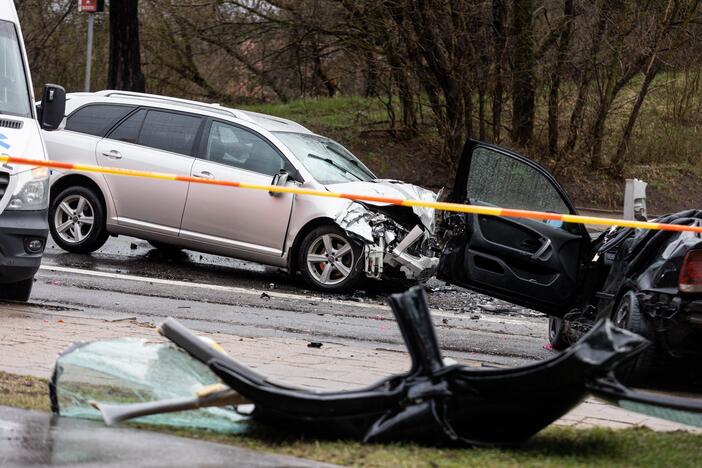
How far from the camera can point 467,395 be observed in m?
4.48

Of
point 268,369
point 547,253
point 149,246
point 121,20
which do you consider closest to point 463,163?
point 547,253

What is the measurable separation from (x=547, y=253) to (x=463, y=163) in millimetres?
924

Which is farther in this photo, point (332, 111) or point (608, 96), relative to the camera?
point (332, 111)

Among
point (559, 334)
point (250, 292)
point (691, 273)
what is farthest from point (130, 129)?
point (691, 273)

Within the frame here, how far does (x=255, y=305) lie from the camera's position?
10.5m

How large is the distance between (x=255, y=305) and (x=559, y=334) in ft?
9.95

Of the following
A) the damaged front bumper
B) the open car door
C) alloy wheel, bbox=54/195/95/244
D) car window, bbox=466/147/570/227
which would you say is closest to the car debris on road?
the open car door

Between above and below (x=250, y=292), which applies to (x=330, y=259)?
above

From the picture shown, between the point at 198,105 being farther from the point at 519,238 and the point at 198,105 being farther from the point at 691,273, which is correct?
the point at 691,273

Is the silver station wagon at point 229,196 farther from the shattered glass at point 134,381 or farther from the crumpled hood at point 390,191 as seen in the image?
the shattered glass at point 134,381

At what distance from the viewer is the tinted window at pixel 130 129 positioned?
1255 cm

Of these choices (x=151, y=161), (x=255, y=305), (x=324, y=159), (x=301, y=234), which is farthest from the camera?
(x=324, y=159)

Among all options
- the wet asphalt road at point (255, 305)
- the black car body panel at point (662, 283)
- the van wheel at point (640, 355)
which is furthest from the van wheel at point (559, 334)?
the van wheel at point (640, 355)

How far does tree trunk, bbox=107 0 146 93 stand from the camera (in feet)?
71.4
